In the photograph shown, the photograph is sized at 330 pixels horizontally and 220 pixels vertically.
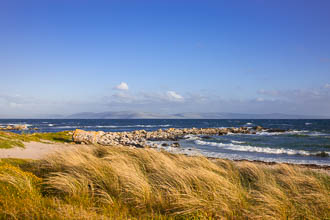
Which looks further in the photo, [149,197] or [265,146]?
[265,146]

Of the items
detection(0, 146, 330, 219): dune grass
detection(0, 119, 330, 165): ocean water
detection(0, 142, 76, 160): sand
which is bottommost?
detection(0, 119, 330, 165): ocean water

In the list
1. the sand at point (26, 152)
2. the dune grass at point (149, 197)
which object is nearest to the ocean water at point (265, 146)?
the sand at point (26, 152)

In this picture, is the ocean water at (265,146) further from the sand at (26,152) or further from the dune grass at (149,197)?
the dune grass at (149,197)

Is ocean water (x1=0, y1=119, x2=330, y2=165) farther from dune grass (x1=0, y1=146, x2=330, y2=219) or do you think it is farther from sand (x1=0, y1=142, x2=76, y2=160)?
dune grass (x1=0, y1=146, x2=330, y2=219)

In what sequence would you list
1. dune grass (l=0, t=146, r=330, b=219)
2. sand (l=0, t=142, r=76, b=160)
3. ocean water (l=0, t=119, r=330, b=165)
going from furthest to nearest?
1. ocean water (l=0, t=119, r=330, b=165)
2. sand (l=0, t=142, r=76, b=160)
3. dune grass (l=0, t=146, r=330, b=219)

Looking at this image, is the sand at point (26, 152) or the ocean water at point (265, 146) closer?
the sand at point (26, 152)

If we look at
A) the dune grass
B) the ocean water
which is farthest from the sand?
the ocean water

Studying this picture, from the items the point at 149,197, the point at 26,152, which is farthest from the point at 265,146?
the point at 149,197

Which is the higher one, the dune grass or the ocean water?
the dune grass

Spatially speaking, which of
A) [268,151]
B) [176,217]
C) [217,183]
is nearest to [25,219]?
[176,217]

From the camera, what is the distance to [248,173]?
7.57 m

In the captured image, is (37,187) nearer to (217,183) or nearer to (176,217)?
(176,217)

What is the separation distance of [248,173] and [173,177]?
308 centimetres

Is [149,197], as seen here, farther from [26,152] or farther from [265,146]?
[265,146]
